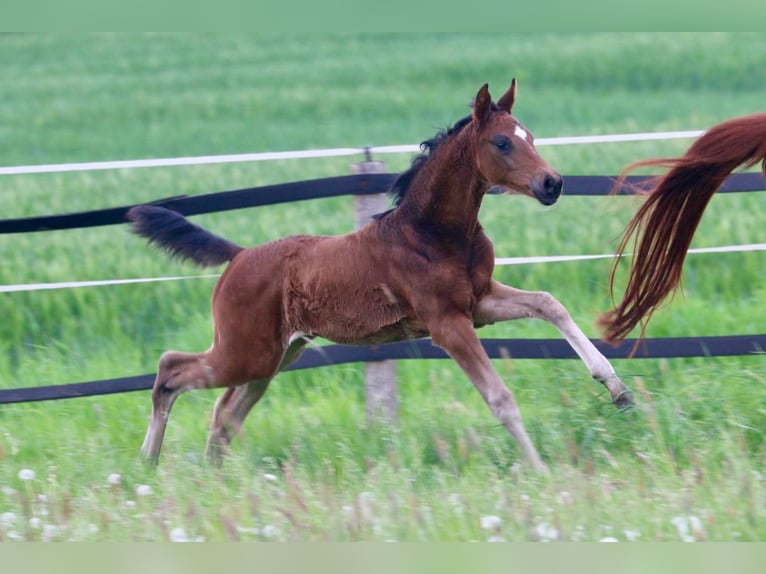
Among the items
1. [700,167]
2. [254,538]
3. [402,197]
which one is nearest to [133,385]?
[402,197]

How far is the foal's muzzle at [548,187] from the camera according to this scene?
5098 mm

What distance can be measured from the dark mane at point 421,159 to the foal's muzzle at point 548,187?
491 mm

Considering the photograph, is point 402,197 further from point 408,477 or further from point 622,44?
point 622,44

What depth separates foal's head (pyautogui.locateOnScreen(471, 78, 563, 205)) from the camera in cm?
513

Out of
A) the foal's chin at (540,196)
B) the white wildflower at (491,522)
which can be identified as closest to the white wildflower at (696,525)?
the white wildflower at (491,522)

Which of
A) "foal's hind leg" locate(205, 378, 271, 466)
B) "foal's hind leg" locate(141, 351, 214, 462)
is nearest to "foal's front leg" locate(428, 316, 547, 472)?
"foal's hind leg" locate(205, 378, 271, 466)

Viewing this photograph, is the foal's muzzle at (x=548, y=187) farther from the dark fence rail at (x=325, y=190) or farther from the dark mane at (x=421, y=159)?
the dark fence rail at (x=325, y=190)

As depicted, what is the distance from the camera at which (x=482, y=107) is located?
5.29 meters

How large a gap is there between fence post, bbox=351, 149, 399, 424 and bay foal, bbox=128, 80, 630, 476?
22.9 inches

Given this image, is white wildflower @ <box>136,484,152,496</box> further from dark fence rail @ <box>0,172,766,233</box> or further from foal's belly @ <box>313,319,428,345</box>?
A: dark fence rail @ <box>0,172,766,233</box>

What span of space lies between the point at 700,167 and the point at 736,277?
3.16m

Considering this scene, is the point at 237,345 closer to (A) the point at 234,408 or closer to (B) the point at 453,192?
(A) the point at 234,408

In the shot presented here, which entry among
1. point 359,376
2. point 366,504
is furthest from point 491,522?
point 359,376

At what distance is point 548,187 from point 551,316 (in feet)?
1.91
